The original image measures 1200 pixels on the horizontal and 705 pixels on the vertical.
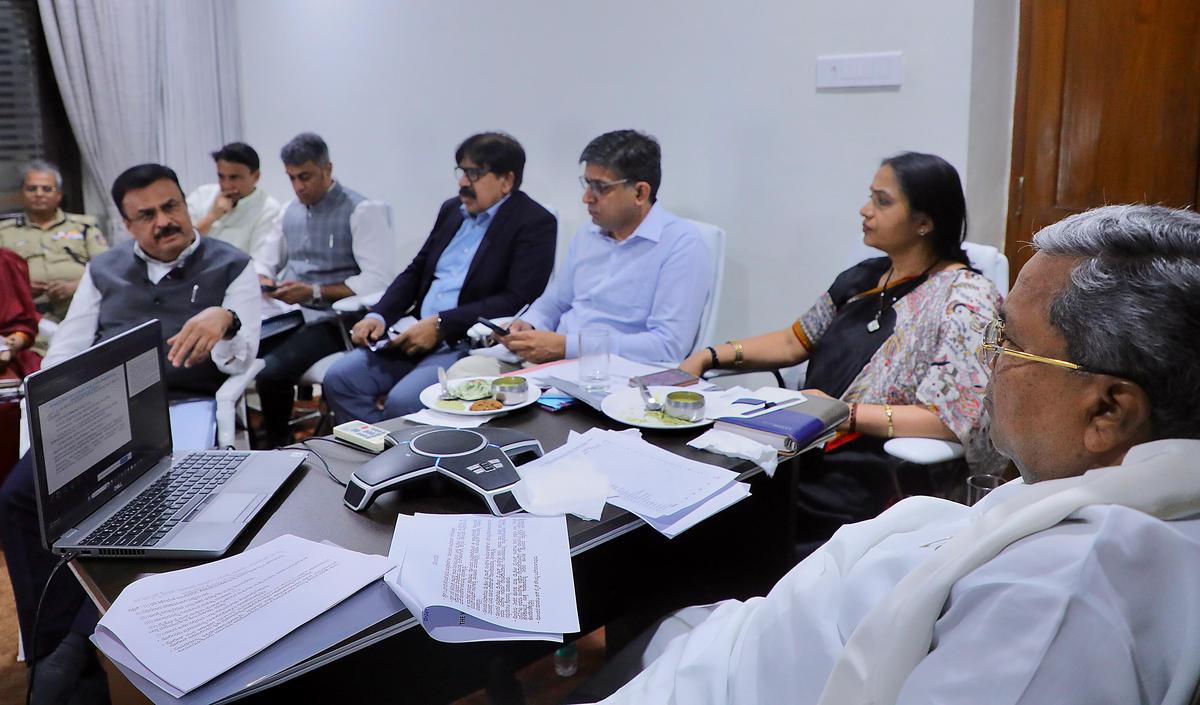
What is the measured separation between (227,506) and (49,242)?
321cm

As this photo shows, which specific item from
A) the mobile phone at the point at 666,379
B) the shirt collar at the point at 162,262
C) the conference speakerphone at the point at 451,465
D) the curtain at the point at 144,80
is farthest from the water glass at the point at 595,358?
the curtain at the point at 144,80

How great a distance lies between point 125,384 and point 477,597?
769 millimetres

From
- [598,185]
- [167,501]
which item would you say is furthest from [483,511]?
[598,185]

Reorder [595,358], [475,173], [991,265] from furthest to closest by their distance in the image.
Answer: [475,173], [991,265], [595,358]

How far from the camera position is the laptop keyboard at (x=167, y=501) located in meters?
1.35

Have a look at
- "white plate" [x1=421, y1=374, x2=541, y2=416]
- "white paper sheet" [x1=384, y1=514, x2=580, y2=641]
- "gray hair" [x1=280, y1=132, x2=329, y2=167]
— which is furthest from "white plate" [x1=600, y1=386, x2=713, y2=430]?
"gray hair" [x1=280, y1=132, x2=329, y2=167]

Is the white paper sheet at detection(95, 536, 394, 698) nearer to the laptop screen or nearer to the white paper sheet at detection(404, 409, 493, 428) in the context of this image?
the laptop screen

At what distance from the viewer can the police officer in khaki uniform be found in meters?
3.94

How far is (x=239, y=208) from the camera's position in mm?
4355

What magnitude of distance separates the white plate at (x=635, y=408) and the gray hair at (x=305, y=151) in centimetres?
232

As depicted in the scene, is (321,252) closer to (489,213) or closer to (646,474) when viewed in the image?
(489,213)

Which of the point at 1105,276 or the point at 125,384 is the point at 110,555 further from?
the point at 1105,276

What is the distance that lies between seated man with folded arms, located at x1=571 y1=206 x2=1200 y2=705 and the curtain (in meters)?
4.76

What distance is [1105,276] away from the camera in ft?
2.97
